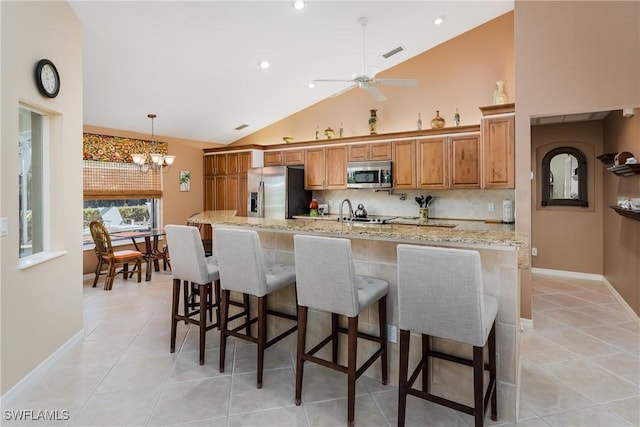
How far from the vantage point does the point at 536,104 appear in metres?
3.70

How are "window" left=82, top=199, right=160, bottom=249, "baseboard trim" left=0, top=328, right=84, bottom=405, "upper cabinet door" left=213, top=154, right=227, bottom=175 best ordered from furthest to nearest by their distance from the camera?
"upper cabinet door" left=213, top=154, right=227, bottom=175, "window" left=82, top=199, right=160, bottom=249, "baseboard trim" left=0, top=328, right=84, bottom=405

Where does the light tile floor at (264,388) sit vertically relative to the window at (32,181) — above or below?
below

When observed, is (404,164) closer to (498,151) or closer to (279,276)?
(498,151)

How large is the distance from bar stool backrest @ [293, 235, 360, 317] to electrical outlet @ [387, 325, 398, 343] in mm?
543

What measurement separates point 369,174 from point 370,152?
38cm

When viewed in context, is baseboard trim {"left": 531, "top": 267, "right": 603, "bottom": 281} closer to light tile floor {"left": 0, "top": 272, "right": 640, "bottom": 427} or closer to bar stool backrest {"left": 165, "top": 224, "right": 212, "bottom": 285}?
light tile floor {"left": 0, "top": 272, "right": 640, "bottom": 427}

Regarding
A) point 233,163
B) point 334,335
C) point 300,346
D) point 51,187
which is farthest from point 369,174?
point 51,187

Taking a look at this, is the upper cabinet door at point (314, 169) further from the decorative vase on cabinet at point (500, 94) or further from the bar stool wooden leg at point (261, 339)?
the bar stool wooden leg at point (261, 339)

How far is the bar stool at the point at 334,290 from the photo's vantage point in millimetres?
2006

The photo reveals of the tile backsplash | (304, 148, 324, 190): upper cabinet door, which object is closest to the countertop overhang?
the tile backsplash

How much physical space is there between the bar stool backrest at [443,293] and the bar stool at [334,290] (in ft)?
0.98

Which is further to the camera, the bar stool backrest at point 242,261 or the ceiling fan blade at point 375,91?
the ceiling fan blade at point 375,91

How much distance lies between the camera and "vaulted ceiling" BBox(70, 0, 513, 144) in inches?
138

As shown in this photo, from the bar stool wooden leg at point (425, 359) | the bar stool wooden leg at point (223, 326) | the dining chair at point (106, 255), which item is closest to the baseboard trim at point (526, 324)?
the bar stool wooden leg at point (425, 359)
